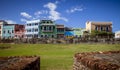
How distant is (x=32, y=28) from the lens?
8750cm

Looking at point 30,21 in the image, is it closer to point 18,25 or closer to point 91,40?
point 18,25

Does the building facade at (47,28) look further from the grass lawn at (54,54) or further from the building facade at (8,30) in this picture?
the grass lawn at (54,54)

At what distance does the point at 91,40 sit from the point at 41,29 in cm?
2499

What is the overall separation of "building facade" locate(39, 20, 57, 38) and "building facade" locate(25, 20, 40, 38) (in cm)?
167

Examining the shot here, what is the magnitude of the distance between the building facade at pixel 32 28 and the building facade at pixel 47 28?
1673 millimetres

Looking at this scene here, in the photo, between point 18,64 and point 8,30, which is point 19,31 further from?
point 18,64

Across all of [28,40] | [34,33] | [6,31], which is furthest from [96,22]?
[6,31]

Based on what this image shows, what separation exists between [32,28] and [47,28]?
6.96 m

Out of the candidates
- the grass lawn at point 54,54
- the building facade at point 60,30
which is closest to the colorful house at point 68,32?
the building facade at point 60,30

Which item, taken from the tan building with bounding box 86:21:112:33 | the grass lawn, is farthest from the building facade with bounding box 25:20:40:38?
the grass lawn

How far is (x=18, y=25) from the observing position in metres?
94.8

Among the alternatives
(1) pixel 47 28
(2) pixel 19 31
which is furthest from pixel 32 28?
(2) pixel 19 31

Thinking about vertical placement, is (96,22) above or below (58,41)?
above

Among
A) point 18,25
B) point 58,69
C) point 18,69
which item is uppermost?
point 18,25
